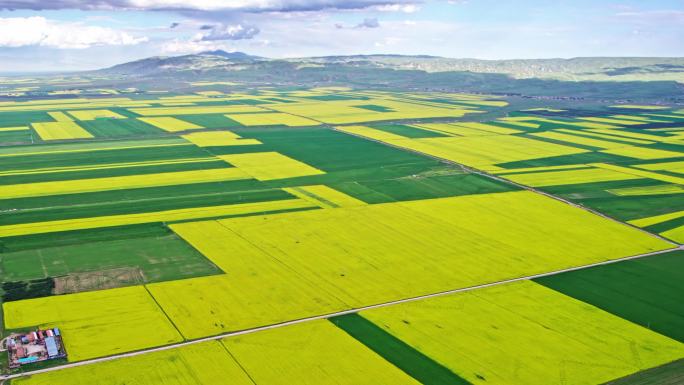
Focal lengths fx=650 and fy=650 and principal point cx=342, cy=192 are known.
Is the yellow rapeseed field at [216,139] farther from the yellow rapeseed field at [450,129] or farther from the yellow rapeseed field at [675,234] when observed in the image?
the yellow rapeseed field at [675,234]

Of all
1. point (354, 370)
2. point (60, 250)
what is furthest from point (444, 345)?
point (60, 250)

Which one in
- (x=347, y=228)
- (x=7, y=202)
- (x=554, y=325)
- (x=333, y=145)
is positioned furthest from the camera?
(x=333, y=145)

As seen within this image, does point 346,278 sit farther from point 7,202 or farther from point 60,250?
point 7,202

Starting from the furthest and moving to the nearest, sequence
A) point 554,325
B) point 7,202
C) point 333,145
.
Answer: point 333,145 → point 7,202 → point 554,325

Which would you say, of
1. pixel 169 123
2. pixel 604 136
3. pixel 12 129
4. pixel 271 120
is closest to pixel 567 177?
pixel 604 136

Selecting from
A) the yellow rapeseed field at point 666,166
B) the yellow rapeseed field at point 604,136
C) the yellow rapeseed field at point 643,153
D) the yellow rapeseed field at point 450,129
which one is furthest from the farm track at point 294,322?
the yellow rapeseed field at point 604,136

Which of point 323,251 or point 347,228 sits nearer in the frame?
point 323,251

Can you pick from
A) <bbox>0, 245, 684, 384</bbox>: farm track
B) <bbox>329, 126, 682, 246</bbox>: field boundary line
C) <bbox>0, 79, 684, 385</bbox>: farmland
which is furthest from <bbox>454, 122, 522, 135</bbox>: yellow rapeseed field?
<bbox>0, 245, 684, 384</bbox>: farm track
